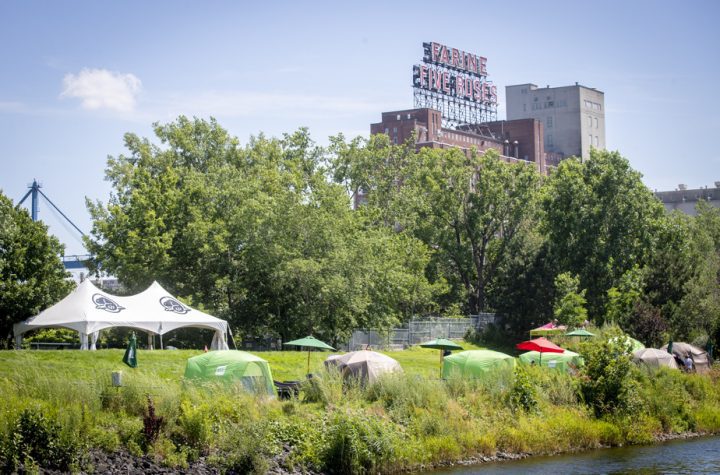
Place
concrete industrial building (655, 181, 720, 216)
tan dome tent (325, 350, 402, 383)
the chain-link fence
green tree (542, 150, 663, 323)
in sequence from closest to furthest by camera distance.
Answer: tan dome tent (325, 350, 402, 383), the chain-link fence, green tree (542, 150, 663, 323), concrete industrial building (655, 181, 720, 216)

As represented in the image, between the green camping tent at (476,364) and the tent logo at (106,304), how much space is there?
14420 millimetres

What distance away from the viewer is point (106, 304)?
39.1 metres

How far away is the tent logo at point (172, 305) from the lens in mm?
41469

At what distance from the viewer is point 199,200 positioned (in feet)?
182

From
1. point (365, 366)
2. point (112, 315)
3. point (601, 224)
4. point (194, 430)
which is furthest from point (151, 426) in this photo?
point (601, 224)

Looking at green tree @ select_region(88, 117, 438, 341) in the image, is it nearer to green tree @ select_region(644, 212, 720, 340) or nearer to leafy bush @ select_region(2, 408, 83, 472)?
green tree @ select_region(644, 212, 720, 340)

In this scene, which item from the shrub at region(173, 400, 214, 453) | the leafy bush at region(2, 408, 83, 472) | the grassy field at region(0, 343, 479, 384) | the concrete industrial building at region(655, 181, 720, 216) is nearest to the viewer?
the leafy bush at region(2, 408, 83, 472)

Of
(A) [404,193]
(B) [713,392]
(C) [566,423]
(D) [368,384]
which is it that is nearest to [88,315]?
(D) [368,384]

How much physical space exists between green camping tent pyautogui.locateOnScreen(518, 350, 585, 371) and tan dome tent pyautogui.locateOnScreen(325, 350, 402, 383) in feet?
31.0

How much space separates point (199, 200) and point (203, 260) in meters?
4.16

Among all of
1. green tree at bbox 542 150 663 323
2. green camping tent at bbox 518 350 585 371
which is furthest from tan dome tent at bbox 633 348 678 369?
green tree at bbox 542 150 663 323

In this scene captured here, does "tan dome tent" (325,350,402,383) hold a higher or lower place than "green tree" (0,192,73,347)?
lower

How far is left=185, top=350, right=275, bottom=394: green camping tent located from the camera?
2948cm

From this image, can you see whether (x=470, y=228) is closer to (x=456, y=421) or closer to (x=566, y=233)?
(x=566, y=233)
